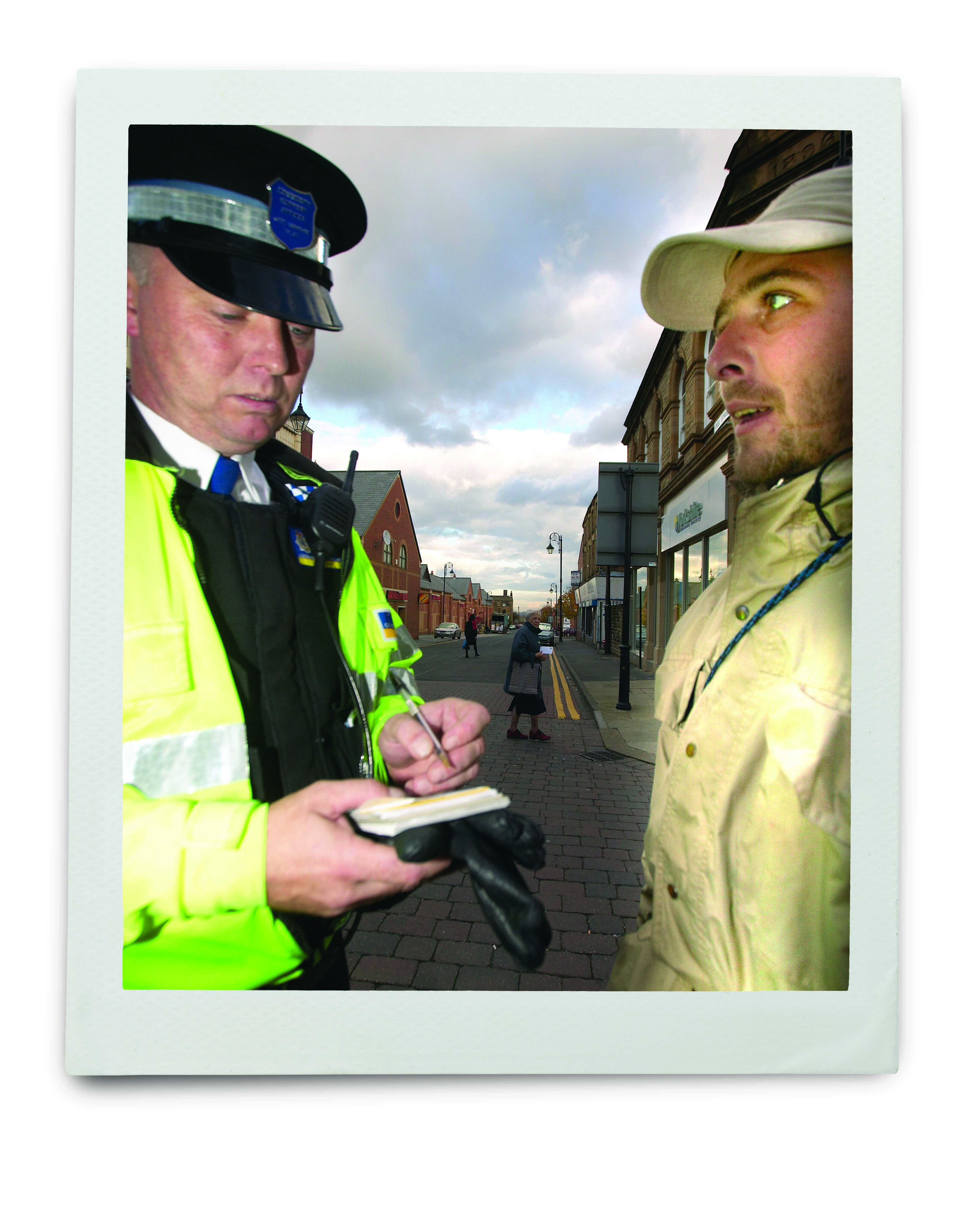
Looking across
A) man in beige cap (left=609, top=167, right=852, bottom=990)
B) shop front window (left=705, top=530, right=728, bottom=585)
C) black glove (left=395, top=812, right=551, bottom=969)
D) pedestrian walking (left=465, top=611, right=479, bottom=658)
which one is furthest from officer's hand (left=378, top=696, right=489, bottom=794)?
pedestrian walking (left=465, top=611, right=479, bottom=658)

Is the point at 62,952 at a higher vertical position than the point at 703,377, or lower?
lower

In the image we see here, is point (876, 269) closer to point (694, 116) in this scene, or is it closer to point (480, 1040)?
point (694, 116)

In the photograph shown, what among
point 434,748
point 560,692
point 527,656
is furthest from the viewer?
point 560,692

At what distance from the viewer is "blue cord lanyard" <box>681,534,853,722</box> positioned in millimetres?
1527

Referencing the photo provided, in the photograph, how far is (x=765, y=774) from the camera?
1485mm

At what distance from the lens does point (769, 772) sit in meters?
1.49

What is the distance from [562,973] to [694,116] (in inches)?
124

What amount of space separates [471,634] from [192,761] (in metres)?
2.37

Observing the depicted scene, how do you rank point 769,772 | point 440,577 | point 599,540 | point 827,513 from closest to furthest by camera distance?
point 769,772
point 827,513
point 440,577
point 599,540

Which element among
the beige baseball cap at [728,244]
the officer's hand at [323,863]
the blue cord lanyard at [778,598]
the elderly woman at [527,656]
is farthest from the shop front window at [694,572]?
the elderly woman at [527,656]

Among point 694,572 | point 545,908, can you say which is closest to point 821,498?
point 694,572

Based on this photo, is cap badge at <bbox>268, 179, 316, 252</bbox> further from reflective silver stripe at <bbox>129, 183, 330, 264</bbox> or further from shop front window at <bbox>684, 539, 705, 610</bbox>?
shop front window at <bbox>684, 539, 705, 610</bbox>

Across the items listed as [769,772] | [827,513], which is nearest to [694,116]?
[827,513]

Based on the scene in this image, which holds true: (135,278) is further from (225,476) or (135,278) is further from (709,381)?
(709,381)
